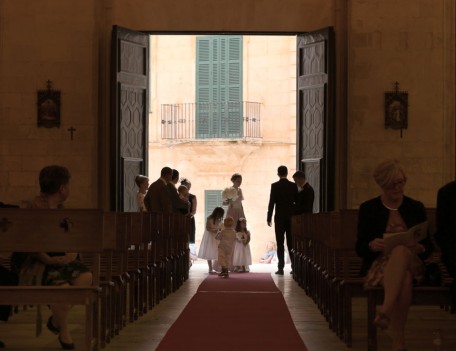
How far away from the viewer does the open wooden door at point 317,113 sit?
45.8 feet

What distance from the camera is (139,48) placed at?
14.4 m

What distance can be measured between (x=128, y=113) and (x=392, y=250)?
8903 mm

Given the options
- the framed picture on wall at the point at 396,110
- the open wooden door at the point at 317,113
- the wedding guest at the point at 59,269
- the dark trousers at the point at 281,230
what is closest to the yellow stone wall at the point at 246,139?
the dark trousers at the point at 281,230

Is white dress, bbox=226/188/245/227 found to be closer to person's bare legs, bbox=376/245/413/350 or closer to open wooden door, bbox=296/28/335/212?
open wooden door, bbox=296/28/335/212

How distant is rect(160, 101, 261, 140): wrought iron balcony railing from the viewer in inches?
1030

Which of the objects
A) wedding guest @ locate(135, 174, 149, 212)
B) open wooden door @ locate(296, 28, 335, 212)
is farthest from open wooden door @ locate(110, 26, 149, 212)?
open wooden door @ locate(296, 28, 335, 212)

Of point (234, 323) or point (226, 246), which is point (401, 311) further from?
point (226, 246)

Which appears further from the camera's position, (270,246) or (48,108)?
(270,246)

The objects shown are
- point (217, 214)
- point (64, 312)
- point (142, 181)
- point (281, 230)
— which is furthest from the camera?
point (217, 214)

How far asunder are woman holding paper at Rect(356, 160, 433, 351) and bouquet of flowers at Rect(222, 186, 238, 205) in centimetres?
991

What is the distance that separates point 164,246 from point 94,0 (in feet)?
16.7

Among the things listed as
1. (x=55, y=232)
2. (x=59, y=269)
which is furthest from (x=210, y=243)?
(x=55, y=232)

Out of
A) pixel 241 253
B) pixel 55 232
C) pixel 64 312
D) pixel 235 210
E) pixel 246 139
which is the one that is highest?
pixel 246 139

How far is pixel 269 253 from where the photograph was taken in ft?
75.7
